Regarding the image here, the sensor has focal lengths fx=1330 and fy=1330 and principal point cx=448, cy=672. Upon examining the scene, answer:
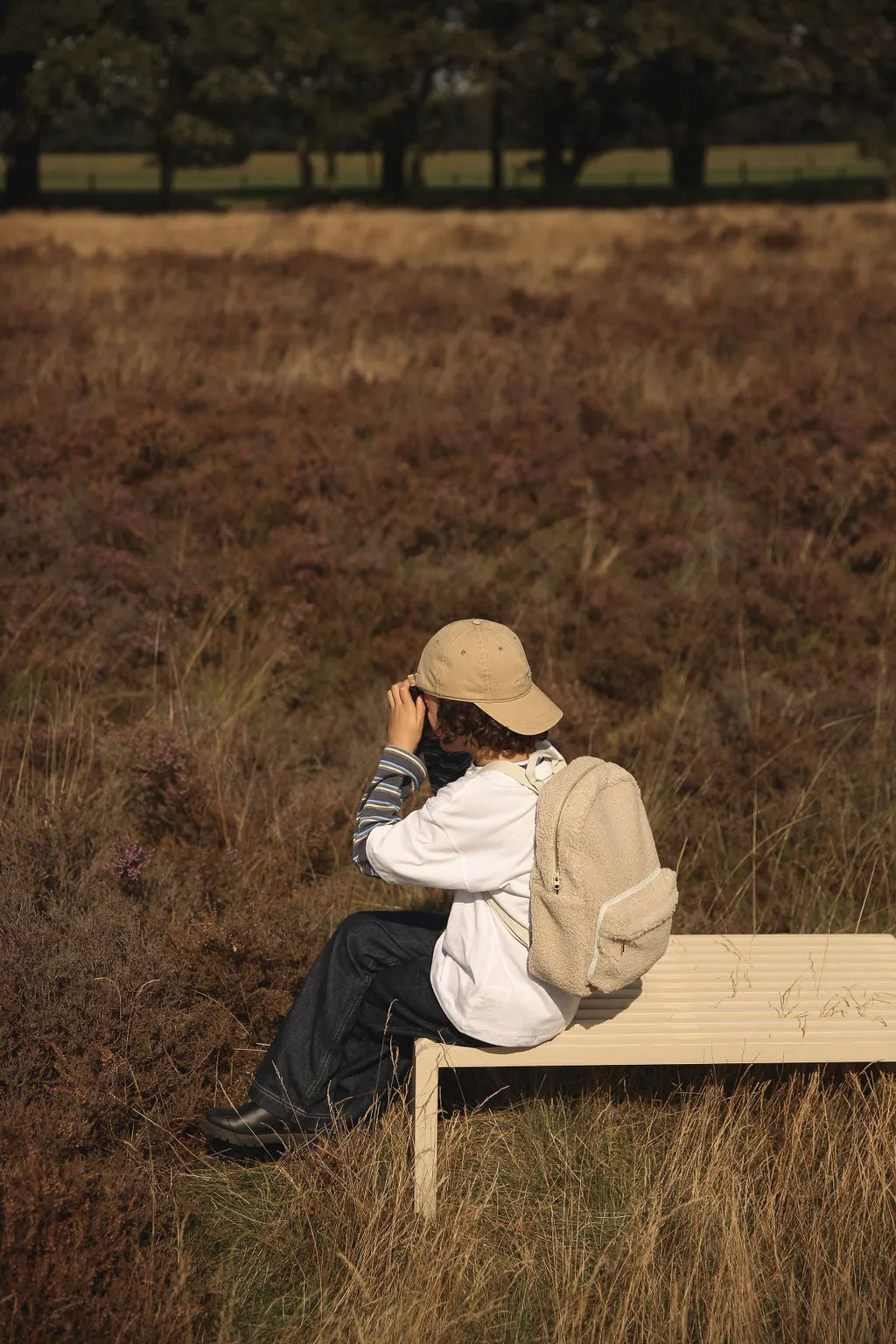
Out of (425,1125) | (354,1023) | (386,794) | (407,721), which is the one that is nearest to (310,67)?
(407,721)

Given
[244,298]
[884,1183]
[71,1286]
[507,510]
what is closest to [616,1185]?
[884,1183]

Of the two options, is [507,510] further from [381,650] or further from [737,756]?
[737,756]

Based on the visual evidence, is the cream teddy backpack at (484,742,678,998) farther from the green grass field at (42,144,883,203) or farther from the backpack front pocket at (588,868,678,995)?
the green grass field at (42,144,883,203)

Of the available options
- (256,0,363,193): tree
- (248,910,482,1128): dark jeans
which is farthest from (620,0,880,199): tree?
(248,910,482,1128): dark jeans

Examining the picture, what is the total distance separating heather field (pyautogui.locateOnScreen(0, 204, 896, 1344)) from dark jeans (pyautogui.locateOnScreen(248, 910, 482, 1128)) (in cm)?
12

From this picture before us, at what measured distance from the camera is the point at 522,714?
2859 millimetres

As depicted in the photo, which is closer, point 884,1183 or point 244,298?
point 884,1183

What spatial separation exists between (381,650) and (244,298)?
8785 millimetres

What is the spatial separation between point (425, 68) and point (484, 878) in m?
47.2

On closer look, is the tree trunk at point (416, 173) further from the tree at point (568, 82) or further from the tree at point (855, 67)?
the tree at point (855, 67)

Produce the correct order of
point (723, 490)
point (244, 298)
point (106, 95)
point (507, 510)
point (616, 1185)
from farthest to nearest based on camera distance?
point (106, 95), point (244, 298), point (723, 490), point (507, 510), point (616, 1185)

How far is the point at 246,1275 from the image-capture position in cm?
277

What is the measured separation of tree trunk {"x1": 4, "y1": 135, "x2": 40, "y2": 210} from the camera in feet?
142

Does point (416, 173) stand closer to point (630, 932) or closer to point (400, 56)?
point (400, 56)
